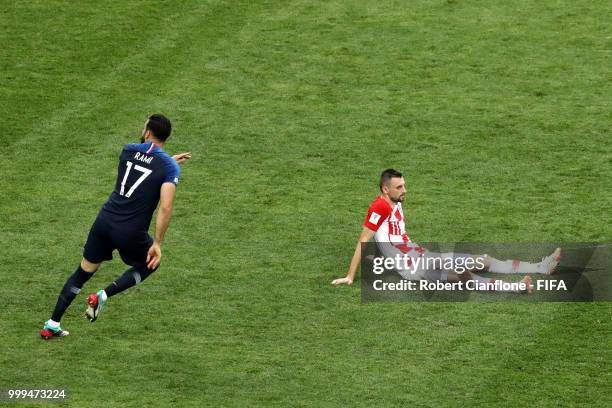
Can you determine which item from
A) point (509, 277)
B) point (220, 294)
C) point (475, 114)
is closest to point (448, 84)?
point (475, 114)

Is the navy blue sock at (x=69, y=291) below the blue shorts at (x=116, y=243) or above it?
below

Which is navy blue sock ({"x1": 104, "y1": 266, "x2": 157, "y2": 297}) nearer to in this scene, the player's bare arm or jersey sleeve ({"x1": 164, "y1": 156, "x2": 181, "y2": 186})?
the player's bare arm

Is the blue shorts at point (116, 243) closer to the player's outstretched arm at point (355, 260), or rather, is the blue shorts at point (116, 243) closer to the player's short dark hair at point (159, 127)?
the player's short dark hair at point (159, 127)

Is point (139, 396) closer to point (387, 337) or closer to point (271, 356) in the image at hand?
point (271, 356)

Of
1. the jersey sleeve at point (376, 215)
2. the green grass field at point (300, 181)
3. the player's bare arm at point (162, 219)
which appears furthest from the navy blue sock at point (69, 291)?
the jersey sleeve at point (376, 215)

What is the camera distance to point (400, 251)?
48.5 ft

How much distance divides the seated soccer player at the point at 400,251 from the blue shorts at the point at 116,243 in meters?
2.78

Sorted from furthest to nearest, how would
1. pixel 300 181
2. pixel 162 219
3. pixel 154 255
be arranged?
pixel 300 181 < pixel 154 255 < pixel 162 219

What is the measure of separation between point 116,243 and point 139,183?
0.68 m

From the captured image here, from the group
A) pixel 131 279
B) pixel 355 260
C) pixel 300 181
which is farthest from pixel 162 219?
pixel 300 181

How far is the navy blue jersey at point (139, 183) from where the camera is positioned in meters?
12.6

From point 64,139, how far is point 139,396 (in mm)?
7527

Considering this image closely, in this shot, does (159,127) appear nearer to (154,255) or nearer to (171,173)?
(171,173)

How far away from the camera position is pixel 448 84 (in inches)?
798
